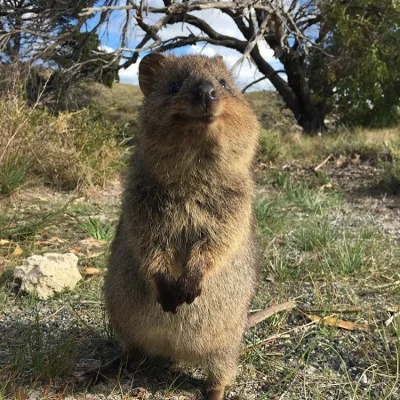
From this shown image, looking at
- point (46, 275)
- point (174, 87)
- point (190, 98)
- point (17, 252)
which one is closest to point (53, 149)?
point (17, 252)

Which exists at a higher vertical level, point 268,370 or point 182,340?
point 182,340

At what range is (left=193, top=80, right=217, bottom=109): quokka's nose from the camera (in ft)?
7.30

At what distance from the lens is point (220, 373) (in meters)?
2.72

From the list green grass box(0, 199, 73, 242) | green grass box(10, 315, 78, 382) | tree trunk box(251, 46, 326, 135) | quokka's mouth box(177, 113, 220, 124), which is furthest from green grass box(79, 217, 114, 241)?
tree trunk box(251, 46, 326, 135)

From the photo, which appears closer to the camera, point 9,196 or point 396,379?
point 396,379

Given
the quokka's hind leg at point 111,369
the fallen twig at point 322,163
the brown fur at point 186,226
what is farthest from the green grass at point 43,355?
the fallen twig at point 322,163

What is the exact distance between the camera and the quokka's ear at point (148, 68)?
279cm

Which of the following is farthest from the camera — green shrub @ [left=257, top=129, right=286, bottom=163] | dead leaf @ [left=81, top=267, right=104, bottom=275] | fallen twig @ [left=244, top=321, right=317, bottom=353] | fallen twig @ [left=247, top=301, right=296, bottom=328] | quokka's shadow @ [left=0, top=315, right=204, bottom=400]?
green shrub @ [left=257, top=129, right=286, bottom=163]

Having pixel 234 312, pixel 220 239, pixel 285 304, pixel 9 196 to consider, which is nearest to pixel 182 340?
pixel 234 312

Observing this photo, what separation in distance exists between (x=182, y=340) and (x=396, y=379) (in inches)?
49.4

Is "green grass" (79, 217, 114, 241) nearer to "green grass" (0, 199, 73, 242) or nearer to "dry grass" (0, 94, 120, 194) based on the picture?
"green grass" (0, 199, 73, 242)

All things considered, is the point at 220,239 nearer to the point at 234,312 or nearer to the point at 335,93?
the point at 234,312

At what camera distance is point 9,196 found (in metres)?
6.15

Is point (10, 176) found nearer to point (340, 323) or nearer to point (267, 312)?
point (267, 312)
